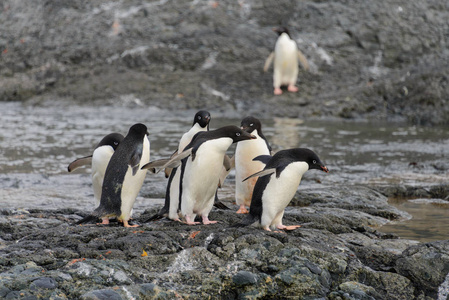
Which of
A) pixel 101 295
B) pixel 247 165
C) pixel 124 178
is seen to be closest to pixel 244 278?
pixel 101 295

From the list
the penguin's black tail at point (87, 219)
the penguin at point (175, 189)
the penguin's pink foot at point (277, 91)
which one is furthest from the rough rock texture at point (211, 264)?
the penguin's pink foot at point (277, 91)

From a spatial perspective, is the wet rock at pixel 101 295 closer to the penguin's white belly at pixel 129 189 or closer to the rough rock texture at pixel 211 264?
the rough rock texture at pixel 211 264

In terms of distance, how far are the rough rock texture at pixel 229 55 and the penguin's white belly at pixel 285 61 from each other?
1.23 ft

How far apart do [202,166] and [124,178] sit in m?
0.64

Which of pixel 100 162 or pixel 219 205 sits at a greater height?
pixel 100 162

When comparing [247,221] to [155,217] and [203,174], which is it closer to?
[203,174]

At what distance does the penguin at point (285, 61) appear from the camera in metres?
14.4

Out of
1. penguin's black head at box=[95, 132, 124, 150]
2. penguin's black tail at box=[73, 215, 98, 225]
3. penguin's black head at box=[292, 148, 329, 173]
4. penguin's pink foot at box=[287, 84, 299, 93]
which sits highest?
penguin's black head at box=[292, 148, 329, 173]

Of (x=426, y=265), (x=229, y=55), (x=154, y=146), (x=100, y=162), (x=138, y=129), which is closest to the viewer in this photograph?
(x=426, y=265)

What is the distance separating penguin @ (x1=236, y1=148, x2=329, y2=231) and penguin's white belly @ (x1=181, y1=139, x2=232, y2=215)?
0.36m

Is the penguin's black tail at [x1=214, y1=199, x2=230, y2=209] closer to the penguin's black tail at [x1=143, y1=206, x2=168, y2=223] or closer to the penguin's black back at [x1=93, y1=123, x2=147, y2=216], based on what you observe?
the penguin's black tail at [x1=143, y1=206, x2=168, y2=223]

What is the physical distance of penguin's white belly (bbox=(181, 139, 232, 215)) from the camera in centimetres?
512

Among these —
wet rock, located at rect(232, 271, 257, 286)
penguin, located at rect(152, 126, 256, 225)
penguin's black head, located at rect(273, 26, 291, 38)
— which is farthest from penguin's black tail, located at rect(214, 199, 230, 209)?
penguin's black head, located at rect(273, 26, 291, 38)

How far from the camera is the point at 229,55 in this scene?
15523 millimetres
